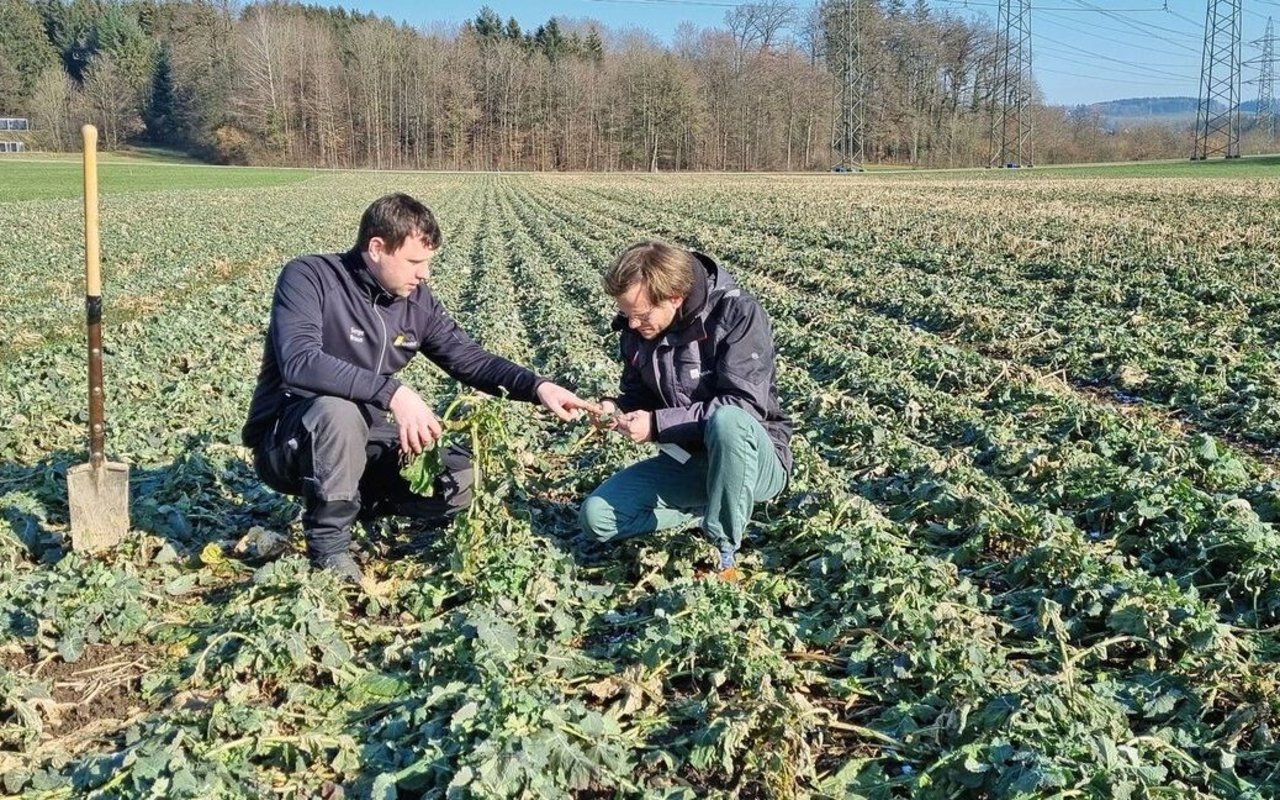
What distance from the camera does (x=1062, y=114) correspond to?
299 ft

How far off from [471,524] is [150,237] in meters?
22.0

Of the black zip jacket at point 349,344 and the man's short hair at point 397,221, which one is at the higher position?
the man's short hair at point 397,221

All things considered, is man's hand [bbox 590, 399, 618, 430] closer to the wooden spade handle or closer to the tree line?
the wooden spade handle

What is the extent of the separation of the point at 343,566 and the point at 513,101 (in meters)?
95.9

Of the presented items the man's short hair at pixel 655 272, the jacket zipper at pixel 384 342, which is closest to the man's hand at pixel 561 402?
the man's short hair at pixel 655 272

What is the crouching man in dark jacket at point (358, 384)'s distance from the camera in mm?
4512

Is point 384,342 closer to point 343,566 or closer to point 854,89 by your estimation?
point 343,566

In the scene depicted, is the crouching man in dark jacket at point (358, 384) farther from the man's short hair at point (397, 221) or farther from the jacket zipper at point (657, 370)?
the jacket zipper at point (657, 370)

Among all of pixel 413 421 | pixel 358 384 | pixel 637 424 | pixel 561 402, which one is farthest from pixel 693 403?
pixel 358 384

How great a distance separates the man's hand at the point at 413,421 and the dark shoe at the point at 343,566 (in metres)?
0.70

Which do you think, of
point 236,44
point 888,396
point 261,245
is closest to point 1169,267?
point 888,396

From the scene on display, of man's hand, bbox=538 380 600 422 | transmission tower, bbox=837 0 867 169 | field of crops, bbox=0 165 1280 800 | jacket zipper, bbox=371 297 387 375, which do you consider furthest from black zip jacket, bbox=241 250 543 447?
transmission tower, bbox=837 0 867 169

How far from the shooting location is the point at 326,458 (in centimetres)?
451

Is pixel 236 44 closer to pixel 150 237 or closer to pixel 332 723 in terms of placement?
pixel 150 237
